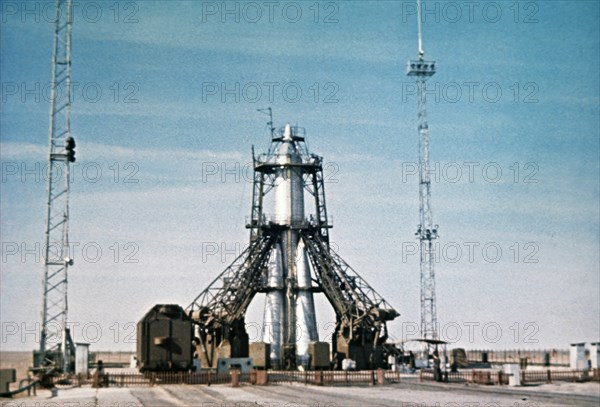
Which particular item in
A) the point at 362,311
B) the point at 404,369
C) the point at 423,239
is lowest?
the point at 404,369

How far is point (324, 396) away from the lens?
1861 inches

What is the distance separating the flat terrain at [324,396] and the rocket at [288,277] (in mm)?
32297

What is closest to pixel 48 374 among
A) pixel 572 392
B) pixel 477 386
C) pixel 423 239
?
pixel 477 386

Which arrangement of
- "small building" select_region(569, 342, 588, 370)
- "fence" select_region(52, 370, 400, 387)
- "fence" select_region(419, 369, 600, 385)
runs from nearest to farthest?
"fence" select_region(419, 369, 600, 385) → "fence" select_region(52, 370, 400, 387) → "small building" select_region(569, 342, 588, 370)

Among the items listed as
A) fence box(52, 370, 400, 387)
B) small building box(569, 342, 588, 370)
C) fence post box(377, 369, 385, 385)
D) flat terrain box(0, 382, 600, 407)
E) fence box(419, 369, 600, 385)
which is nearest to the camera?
flat terrain box(0, 382, 600, 407)

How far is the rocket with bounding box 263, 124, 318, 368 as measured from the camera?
291ft

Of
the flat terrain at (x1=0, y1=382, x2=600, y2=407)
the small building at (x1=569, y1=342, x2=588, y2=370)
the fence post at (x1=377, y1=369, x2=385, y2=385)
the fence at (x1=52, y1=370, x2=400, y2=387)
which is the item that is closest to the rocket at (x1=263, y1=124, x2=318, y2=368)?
the fence at (x1=52, y1=370, x2=400, y2=387)

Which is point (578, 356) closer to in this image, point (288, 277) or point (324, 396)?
point (324, 396)

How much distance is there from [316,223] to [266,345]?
16.3m

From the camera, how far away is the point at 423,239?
92.3 m

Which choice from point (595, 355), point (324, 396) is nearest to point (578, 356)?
point (595, 355)

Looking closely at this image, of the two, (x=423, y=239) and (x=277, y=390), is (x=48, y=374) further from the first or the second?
(x=423, y=239)

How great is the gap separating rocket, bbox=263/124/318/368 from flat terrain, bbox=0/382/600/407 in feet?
106

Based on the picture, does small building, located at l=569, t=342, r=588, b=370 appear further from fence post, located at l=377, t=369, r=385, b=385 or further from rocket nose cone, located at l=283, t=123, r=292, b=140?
rocket nose cone, located at l=283, t=123, r=292, b=140
